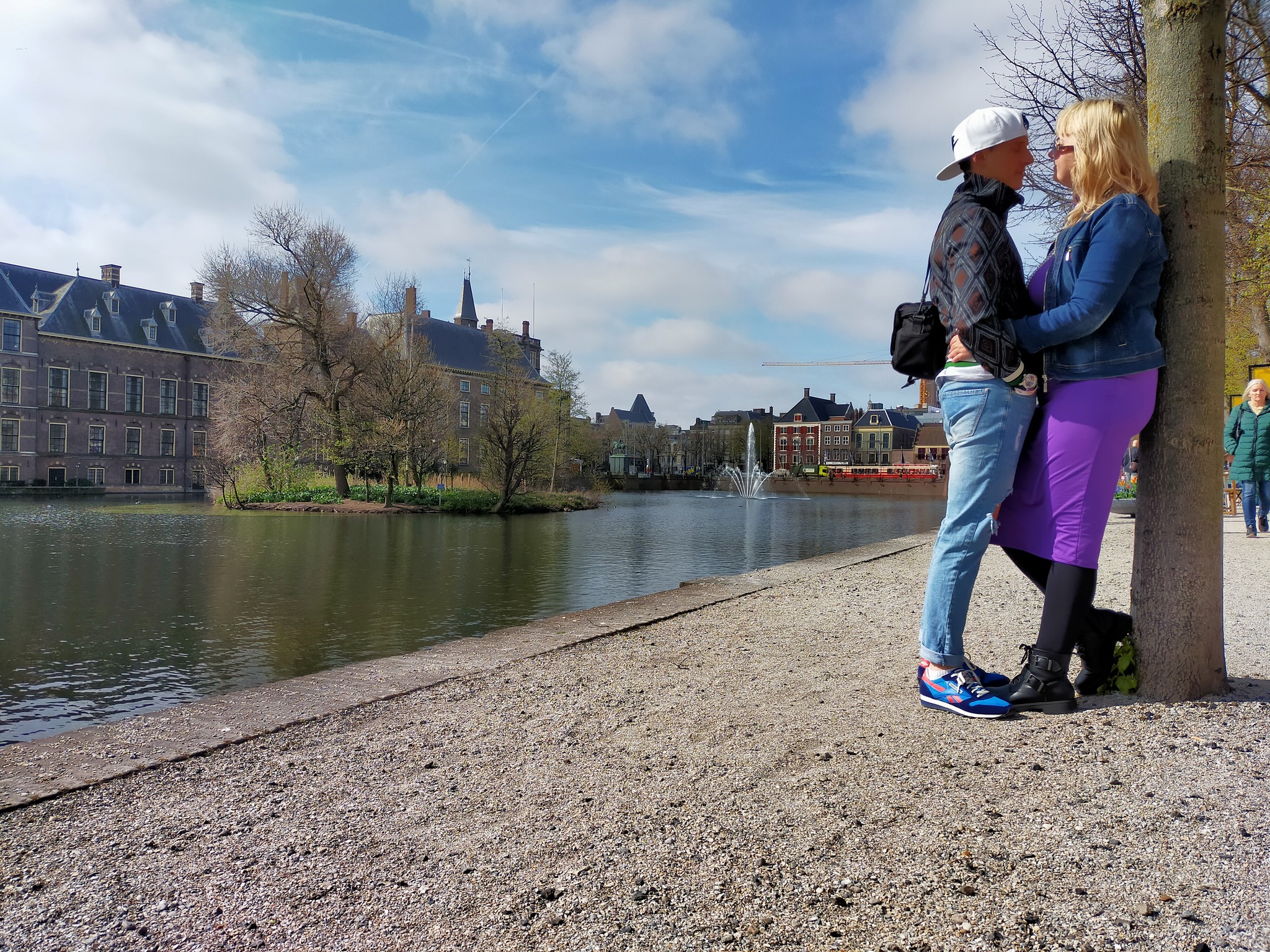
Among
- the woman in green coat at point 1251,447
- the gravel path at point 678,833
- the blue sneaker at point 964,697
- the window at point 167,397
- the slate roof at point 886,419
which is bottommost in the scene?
the gravel path at point 678,833

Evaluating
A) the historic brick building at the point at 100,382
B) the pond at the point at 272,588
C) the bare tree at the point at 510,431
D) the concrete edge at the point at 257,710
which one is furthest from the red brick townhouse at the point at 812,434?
the concrete edge at the point at 257,710

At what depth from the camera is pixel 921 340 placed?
3061mm

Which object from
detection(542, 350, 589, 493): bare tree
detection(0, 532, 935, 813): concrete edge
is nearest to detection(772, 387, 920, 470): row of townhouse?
detection(542, 350, 589, 493): bare tree

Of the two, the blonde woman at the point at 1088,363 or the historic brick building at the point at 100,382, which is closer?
the blonde woman at the point at 1088,363

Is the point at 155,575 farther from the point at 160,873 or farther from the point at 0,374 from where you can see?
the point at 0,374

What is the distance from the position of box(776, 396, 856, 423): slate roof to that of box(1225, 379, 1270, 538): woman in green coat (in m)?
105

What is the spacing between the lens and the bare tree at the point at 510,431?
30703 millimetres

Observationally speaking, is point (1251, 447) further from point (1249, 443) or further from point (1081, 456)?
point (1081, 456)

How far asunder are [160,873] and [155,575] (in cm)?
1036

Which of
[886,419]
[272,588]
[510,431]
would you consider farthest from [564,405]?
[886,419]

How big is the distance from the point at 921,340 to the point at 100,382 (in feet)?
218

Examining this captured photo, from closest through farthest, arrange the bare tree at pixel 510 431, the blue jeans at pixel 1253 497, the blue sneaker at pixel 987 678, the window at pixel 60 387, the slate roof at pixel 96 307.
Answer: the blue sneaker at pixel 987 678 < the blue jeans at pixel 1253 497 < the bare tree at pixel 510 431 < the slate roof at pixel 96 307 < the window at pixel 60 387

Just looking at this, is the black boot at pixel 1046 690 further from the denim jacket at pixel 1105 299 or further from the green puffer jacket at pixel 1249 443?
the green puffer jacket at pixel 1249 443

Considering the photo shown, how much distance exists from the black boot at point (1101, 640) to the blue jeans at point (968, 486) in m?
0.47
